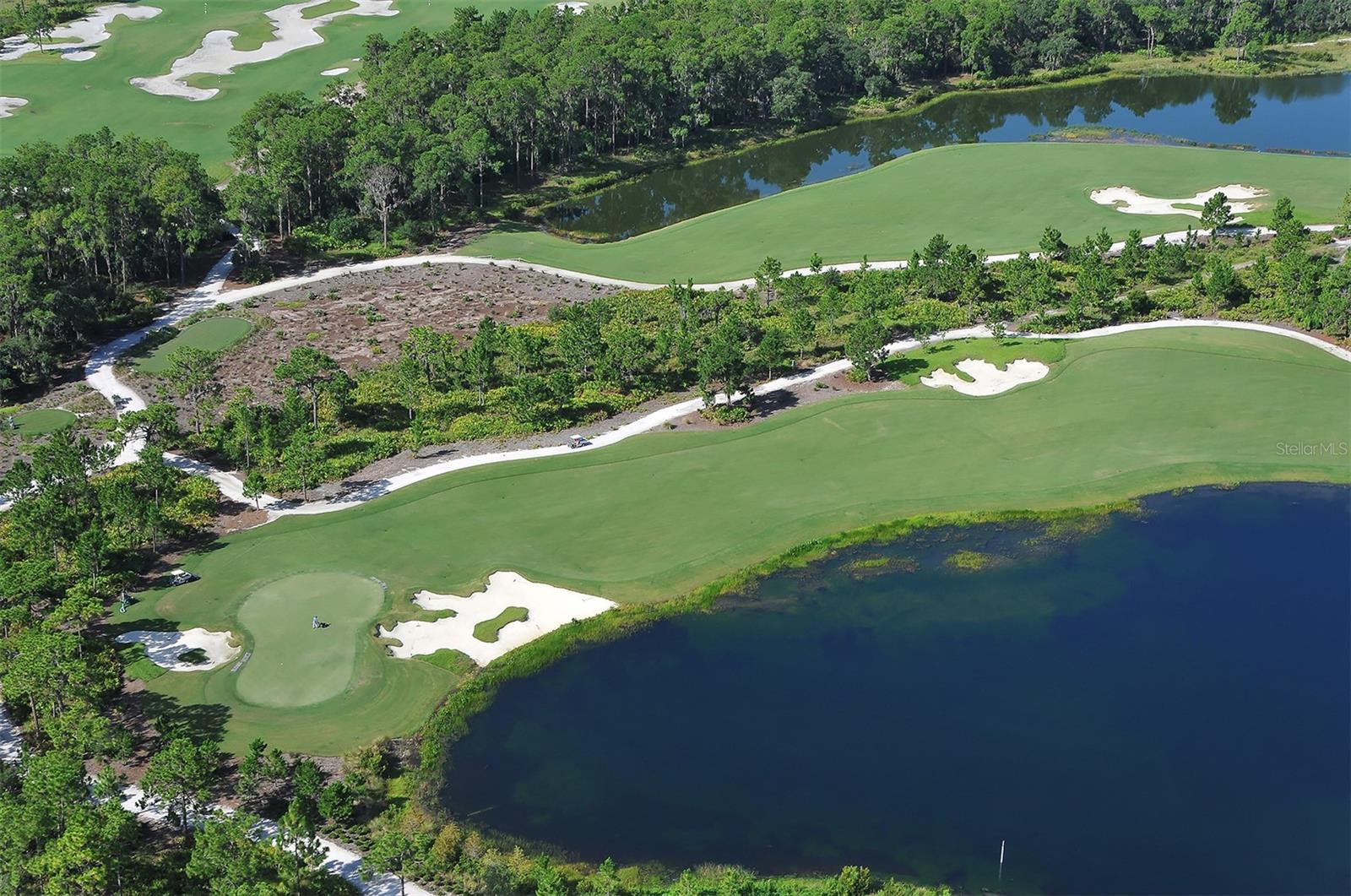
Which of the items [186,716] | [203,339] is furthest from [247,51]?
[186,716]

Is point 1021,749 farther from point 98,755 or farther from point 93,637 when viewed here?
point 93,637

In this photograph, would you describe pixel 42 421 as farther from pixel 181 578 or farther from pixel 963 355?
pixel 963 355

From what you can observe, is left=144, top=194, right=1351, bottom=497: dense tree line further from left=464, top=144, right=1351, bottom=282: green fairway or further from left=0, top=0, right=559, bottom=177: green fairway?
left=0, top=0, right=559, bottom=177: green fairway

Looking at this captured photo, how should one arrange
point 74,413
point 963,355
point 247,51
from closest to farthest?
point 74,413 < point 963,355 < point 247,51

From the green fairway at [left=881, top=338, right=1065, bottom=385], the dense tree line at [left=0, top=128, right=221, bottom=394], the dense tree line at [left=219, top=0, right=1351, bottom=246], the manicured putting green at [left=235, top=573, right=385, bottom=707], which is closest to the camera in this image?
the manicured putting green at [left=235, top=573, right=385, bottom=707]

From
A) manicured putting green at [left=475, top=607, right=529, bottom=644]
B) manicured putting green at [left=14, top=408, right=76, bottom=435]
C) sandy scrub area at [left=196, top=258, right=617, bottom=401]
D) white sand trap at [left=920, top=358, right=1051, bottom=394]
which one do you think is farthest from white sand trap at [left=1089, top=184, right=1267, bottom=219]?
manicured putting green at [left=14, top=408, right=76, bottom=435]

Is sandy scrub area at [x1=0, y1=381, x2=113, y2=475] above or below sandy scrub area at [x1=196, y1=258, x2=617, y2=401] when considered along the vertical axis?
below

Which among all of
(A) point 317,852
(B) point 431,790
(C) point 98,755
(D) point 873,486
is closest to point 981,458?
(D) point 873,486
